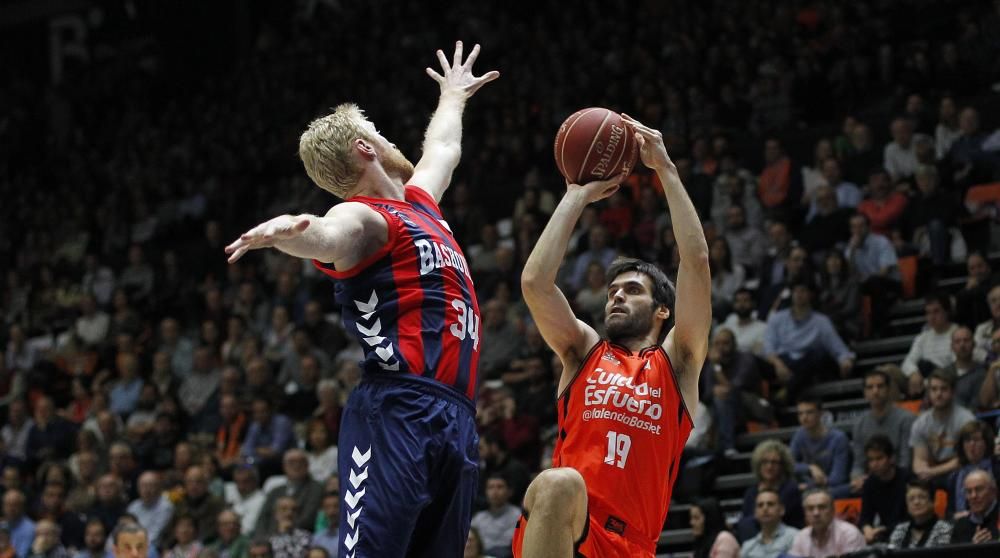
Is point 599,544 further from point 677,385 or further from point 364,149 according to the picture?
point 364,149

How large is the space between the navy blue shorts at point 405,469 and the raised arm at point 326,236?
478 millimetres

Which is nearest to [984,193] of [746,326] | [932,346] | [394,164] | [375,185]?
[932,346]

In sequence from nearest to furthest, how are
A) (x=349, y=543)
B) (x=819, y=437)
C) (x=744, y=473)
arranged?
(x=349, y=543), (x=819, y=437), (x=744, y=473)

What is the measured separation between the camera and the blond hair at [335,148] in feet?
17.3

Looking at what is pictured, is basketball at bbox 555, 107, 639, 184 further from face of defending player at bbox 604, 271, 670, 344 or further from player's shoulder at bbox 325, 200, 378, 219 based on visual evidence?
player's shoulder at bbox 325, 200, 378, 219

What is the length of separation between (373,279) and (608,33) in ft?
46.4

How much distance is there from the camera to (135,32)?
1053 inches

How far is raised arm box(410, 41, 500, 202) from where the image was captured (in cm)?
588

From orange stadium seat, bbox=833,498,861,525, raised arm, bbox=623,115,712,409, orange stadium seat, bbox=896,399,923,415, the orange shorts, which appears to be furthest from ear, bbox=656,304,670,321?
orange stadium seat, bbox=896,399,923,415

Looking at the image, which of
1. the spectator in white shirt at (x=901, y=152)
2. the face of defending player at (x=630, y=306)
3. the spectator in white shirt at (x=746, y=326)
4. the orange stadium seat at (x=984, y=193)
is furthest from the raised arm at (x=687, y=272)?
the spectator in white shirt at (x=901, y=152)

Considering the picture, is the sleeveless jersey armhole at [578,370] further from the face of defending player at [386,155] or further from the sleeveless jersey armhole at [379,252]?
the sleeveless jersey armhole at [379,252]

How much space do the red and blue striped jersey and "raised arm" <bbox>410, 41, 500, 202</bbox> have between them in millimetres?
618

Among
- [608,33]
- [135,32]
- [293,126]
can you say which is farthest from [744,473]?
[135,32]

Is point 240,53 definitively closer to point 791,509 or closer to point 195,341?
point 195,341
